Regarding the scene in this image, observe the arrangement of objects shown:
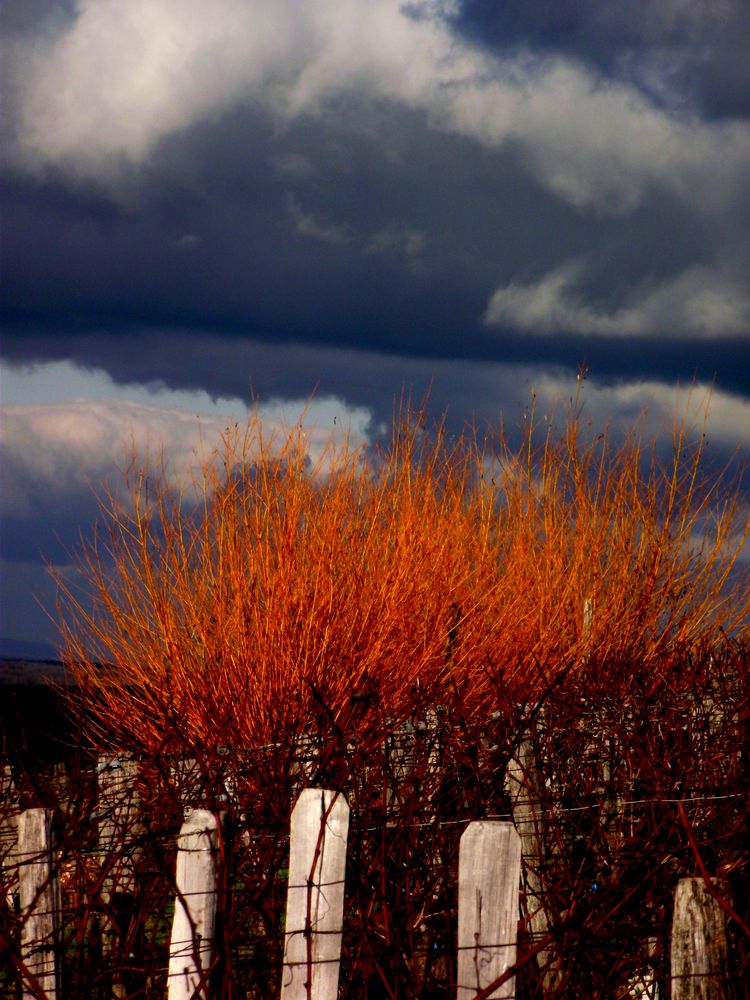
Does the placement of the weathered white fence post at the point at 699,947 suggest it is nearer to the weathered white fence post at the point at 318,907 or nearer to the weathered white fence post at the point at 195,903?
the weathered white fence post at the point at 318,907

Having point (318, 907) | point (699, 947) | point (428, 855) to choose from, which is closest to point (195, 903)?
point (318, 907)

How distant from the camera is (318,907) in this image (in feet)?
7.27

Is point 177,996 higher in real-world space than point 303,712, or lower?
lower

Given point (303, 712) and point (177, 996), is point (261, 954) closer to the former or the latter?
point (177, 996)

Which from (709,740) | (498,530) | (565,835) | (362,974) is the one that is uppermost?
(498,530)

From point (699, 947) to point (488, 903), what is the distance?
55 cm

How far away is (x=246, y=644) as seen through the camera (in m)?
6.59

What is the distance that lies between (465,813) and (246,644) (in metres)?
3.43

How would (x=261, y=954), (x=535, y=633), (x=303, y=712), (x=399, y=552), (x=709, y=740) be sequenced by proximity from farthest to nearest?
1. (x=535, y=633)
2. (x=399, y=552)
3. (x=303, y=712)
4. (x=709, y=740)
5. (x=261, y=954)

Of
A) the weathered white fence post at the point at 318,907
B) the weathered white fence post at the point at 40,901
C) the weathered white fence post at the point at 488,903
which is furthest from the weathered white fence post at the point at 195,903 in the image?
the weathered white fence post at the point at 488,903

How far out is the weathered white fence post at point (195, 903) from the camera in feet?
7.36

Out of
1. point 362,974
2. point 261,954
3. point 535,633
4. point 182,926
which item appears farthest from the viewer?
point 535,633

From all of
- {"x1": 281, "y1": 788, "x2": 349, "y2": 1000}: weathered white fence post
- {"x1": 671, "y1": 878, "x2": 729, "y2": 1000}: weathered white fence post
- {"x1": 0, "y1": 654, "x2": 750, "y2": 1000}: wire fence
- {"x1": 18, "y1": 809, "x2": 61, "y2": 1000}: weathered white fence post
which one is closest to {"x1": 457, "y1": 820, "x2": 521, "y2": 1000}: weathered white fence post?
{"x1": 0, "y1": 654, "x2": 750, "y2": 1000}: wire fence

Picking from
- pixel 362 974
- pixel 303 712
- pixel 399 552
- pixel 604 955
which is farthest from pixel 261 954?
pixel 399 552
